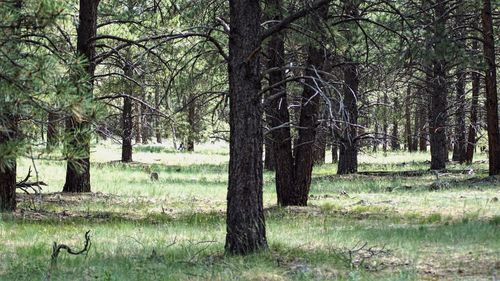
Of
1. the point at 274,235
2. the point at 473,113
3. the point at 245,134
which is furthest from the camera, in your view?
the point at 473,113

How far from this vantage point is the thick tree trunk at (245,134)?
22.5ft

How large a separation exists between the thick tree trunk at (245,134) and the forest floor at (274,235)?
331mm

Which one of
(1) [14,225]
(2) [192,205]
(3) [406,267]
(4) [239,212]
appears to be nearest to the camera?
(3) [406,267]

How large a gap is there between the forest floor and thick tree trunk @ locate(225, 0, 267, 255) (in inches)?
13.0

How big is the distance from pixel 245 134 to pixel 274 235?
2403 mm

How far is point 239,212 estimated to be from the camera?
22.7 feet

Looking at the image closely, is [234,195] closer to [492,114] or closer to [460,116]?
[492,114]

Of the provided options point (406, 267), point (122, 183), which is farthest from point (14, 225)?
point (122, 183)

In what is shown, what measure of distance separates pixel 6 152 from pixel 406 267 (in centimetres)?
420

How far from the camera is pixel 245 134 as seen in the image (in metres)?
6.84

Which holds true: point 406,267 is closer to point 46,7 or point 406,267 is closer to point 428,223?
point 428,223

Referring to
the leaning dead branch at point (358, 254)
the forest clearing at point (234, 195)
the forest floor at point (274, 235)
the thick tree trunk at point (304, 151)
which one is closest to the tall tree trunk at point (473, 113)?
the forest clearing at point (234, 195)

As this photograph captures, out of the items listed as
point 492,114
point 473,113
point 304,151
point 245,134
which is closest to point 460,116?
point 473,113

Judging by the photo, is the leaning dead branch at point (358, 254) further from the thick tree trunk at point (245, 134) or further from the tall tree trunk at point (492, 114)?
the tall tree trunk at point (492, 114)
